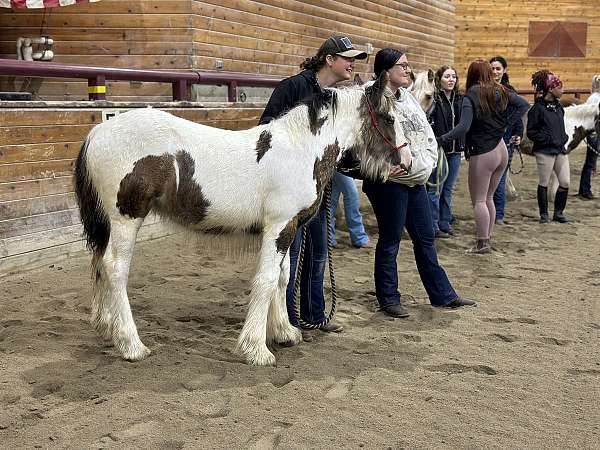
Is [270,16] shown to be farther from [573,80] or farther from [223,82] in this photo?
[573,80]

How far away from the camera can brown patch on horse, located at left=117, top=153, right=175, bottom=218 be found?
379cm

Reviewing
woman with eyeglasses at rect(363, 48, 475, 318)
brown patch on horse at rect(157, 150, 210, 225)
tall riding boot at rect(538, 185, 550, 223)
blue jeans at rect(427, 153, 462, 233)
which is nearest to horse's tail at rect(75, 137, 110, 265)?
brown patch on horse at rect(157, 150, 210, 225)

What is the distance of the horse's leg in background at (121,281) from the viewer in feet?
12.7

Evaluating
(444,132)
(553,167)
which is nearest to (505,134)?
(553,167)

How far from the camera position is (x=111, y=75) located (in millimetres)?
6719

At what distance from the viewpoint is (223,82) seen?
8375mm

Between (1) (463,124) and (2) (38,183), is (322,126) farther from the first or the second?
(2) (38,183)

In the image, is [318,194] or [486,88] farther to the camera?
[486,88]

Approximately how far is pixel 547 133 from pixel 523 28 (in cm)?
1419

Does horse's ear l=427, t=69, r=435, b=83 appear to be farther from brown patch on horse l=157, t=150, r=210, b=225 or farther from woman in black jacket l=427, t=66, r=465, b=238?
brown patch on horse l=157, t=150, r=210, b=225

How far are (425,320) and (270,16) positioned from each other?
7.01 meters

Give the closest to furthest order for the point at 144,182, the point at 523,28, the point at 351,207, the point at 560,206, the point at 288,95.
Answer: the point at 144,182
the point at 288,95
the point at 351,207
the point at 560,206
the point at 523,28

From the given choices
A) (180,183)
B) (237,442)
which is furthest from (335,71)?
(237,442)

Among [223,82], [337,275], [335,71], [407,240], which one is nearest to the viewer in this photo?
[335,71]
